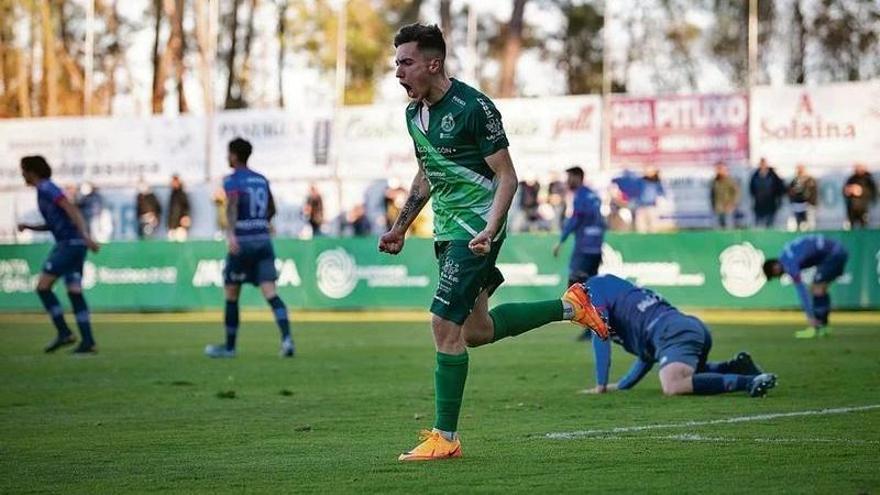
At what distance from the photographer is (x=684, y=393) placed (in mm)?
12852

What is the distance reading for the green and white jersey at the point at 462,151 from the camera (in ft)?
29.6

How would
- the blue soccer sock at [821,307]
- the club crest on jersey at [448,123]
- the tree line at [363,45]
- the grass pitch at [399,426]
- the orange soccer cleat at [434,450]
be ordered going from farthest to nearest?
1. the tree line at [363,45]
2. the blue soccer sock at [821,307]
3. the club crest on jersey at [448,123]
4. the orange soccer cleat at [434,450]
5. the grass pitch at [399,426]

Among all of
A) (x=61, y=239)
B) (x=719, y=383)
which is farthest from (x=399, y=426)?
(x=61, y=239)

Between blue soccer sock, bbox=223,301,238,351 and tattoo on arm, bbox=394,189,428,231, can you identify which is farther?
blue soccer sock, bbox=223,301,238,351

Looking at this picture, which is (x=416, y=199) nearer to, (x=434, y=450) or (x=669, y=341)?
(x=434, y=450)

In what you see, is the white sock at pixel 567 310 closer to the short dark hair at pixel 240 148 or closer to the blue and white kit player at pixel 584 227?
the short dark hair at pixel 240 148

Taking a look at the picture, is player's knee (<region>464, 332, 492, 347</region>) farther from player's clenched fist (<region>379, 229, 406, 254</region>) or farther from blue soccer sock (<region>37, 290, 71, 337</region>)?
blue soccer sock (<region>37, 290, 71, 337</region>)

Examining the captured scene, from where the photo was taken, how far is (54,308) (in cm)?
2027

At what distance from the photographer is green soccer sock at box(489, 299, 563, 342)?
31.2 feet

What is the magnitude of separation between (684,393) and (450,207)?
427cm

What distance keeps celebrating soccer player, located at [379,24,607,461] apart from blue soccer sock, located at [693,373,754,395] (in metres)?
3.84

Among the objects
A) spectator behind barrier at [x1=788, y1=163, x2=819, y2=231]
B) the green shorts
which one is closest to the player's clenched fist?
the green shorts

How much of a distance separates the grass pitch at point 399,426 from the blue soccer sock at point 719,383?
0.10 meters

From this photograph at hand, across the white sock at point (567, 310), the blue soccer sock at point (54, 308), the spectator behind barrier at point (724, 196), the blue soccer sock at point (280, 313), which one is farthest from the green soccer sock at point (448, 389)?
the spectator behind barrier at point (724, 196)
